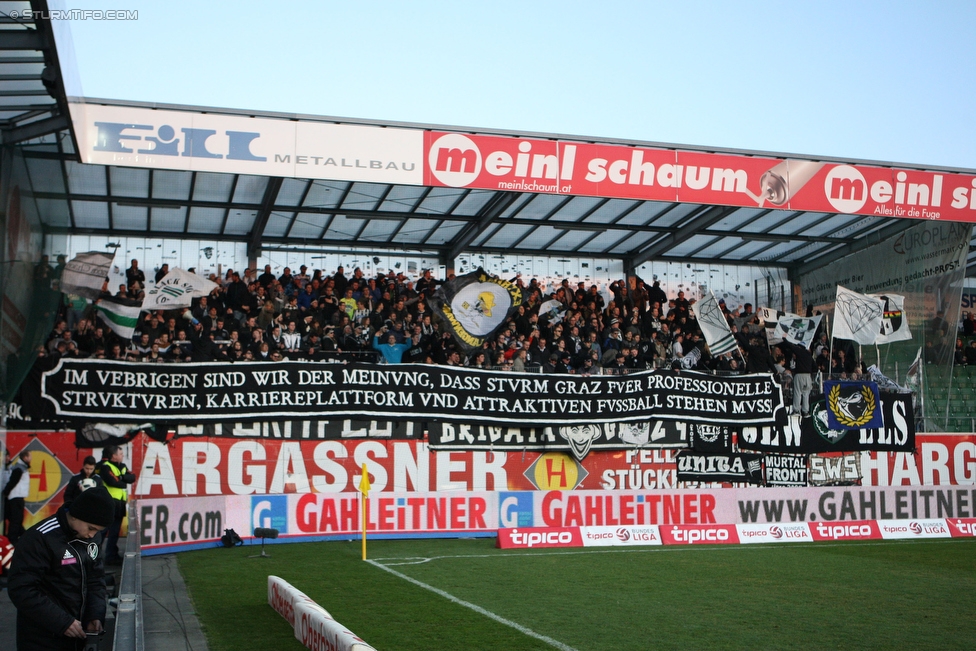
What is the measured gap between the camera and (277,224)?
27203mm

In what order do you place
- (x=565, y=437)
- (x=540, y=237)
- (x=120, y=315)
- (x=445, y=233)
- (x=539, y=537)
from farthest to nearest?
(x=540, y=237) → (x=445, y=233) → (x=565, y=437) → (x=120, y=315) → (x=539, y=537)

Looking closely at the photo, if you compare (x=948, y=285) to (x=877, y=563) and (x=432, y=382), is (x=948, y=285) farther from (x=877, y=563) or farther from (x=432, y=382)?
(x=432, y=382)

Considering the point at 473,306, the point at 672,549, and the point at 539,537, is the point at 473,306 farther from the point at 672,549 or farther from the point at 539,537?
the point at 672,549

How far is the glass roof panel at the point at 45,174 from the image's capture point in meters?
16.9

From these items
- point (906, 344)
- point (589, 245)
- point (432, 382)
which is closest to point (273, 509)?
point (432, 382)

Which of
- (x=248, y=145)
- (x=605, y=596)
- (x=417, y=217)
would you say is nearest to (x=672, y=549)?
(x=605, y=596)

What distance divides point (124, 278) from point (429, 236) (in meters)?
9.20

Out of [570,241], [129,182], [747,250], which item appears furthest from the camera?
[747,250]

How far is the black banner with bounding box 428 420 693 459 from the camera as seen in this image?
22.8m

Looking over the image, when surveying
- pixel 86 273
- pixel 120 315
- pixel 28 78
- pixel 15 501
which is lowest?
pixel 15 501

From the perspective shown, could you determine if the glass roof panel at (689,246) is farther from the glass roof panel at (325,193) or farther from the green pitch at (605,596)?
the green pitch at (605,596)

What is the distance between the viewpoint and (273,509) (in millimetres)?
19641

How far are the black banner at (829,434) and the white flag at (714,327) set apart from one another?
2.27 meters

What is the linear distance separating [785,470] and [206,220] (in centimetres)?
1773
